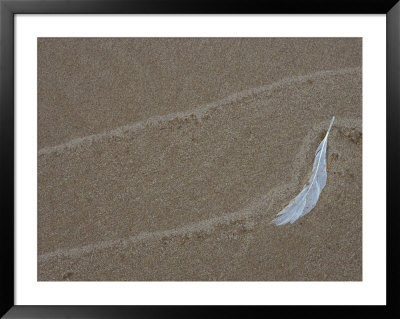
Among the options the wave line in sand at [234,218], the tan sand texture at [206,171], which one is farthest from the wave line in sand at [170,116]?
the wave line in sand at [234,218]

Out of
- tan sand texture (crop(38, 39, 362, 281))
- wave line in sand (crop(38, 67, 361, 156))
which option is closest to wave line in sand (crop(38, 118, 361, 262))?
tan sand texture (crop(38, 39, 362, 281))

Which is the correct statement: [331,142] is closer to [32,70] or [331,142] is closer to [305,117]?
[305,117]

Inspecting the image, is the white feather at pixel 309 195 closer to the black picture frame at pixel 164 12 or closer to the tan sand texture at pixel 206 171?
the tan sand texture at pixel 206 171

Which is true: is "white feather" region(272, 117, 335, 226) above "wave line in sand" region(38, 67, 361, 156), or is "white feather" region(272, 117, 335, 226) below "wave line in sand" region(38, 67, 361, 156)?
below

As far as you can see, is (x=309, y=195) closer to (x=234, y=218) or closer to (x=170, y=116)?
(x=234, y=218)

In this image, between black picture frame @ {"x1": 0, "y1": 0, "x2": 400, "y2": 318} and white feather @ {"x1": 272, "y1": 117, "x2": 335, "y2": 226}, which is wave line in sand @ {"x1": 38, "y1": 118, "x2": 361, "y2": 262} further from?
black picture frame @ {"x1": 0, "y1": 0, "x2": 400, "y2": 318}
